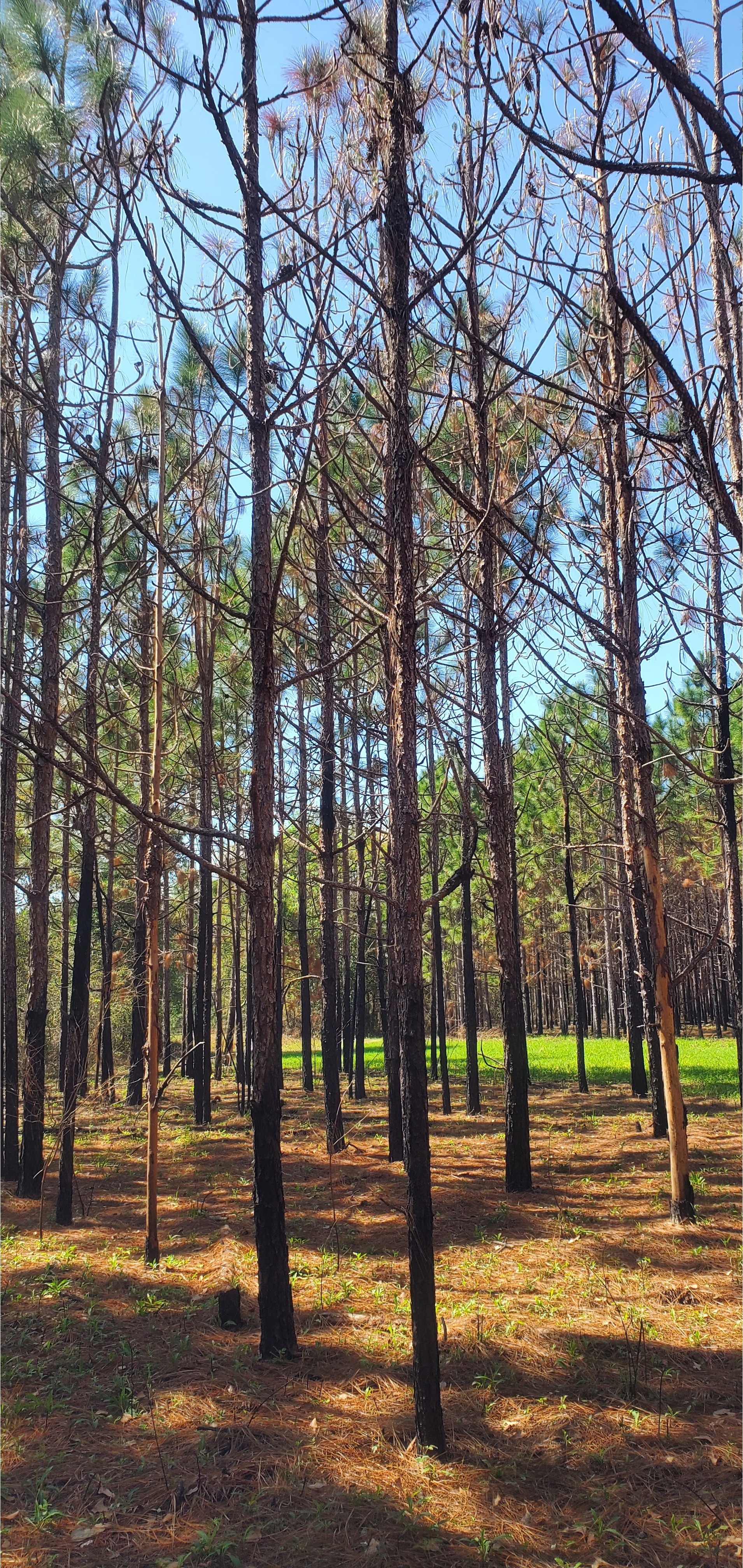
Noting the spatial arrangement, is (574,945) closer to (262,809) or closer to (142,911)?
(142,911)

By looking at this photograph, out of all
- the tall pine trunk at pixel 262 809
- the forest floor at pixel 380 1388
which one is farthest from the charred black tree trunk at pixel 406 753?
the tall pine trunk at pixel 262 809

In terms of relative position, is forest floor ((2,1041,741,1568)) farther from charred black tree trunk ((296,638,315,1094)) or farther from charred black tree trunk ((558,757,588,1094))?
charred black tree trunk ((558,757,588,1094))

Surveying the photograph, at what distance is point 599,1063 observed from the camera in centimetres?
2038

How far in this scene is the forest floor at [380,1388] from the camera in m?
3.27

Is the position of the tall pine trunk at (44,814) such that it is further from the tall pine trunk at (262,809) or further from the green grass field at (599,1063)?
the green grass field at (599,1063)

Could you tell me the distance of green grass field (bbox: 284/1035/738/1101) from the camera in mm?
15578

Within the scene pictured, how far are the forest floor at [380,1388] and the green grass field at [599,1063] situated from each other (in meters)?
2.43

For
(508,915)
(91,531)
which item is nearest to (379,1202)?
(508,915)

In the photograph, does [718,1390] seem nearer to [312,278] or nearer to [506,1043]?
[506,1043]

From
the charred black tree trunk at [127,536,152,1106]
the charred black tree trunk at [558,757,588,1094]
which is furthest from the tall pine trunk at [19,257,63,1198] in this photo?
the charred black tree trunk at [558,757,588,1094]

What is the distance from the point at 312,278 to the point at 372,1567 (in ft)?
22.0

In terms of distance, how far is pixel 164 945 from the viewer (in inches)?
823

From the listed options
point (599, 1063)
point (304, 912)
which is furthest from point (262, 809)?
point (599, 1063)

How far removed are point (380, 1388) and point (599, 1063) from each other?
1719 cm
